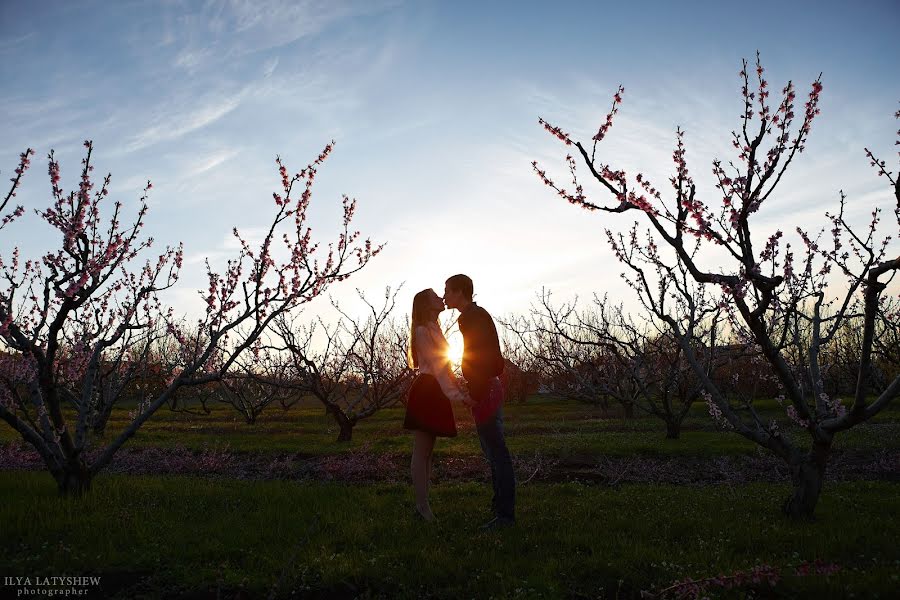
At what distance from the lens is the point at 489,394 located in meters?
6.36

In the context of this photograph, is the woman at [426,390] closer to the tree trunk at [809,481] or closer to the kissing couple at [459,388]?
the kissing couple at [459,388]

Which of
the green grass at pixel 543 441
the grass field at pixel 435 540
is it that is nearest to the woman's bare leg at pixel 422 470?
the grass field at pixel 435 540

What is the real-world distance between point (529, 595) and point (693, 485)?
22.6 ft

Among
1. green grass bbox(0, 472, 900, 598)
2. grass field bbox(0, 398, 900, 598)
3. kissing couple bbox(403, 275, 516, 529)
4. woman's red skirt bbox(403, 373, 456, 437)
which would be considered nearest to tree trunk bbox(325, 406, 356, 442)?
grass field bbox(0, 398, 900, 598)

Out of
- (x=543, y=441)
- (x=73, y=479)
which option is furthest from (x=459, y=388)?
(x=543, y=441)

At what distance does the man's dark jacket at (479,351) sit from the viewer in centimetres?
631

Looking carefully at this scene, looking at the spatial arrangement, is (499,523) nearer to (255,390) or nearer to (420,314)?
(420,314)

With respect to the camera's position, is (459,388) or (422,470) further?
(422,470)

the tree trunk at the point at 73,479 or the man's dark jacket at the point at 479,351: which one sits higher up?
the man's dark jacket at the point at 479,351

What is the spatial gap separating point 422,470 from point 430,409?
73 cm

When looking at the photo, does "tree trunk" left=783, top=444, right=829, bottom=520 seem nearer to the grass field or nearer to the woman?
the grass field

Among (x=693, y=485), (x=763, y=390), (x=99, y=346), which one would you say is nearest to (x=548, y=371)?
(x=763, y=390)

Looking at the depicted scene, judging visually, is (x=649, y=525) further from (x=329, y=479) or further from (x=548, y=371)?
(x=548, y=371)

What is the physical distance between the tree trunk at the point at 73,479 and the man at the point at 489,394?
18.8 ft
